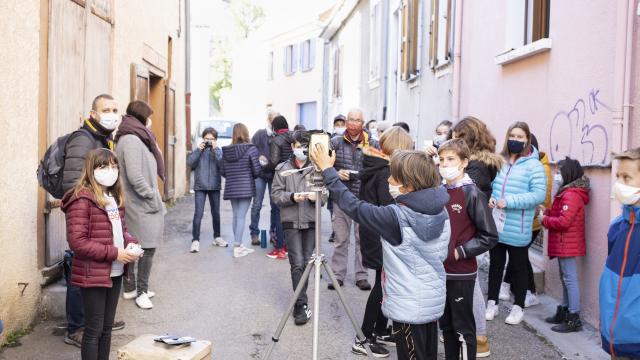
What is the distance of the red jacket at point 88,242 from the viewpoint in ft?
14.2

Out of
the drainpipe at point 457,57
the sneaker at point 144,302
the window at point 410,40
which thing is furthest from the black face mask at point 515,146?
the window at point 410,40

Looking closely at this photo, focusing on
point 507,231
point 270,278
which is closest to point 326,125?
point 270,278

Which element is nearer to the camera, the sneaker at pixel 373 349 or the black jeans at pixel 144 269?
the sneaker at pixel 373 349

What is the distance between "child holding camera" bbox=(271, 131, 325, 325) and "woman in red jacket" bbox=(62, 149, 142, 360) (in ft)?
6.27

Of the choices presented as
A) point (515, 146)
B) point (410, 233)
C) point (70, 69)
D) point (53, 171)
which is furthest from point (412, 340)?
point (70, 69)

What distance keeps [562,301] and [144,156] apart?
3987mm

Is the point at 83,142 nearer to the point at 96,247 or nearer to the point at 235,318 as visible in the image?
the point at 96,247

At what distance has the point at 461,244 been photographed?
458cm

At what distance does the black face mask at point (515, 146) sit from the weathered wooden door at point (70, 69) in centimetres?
398

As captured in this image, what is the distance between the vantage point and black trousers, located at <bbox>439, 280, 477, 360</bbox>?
14.8 feet

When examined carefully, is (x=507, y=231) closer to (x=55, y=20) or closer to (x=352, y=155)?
(x=352, y=155)

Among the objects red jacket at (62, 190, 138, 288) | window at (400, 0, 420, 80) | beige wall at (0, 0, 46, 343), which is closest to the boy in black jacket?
red jacket at (62, 190, 138, 288)

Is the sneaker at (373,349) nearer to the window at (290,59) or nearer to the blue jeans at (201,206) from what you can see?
the blue jeans at (201,206)

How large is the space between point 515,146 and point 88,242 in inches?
139
